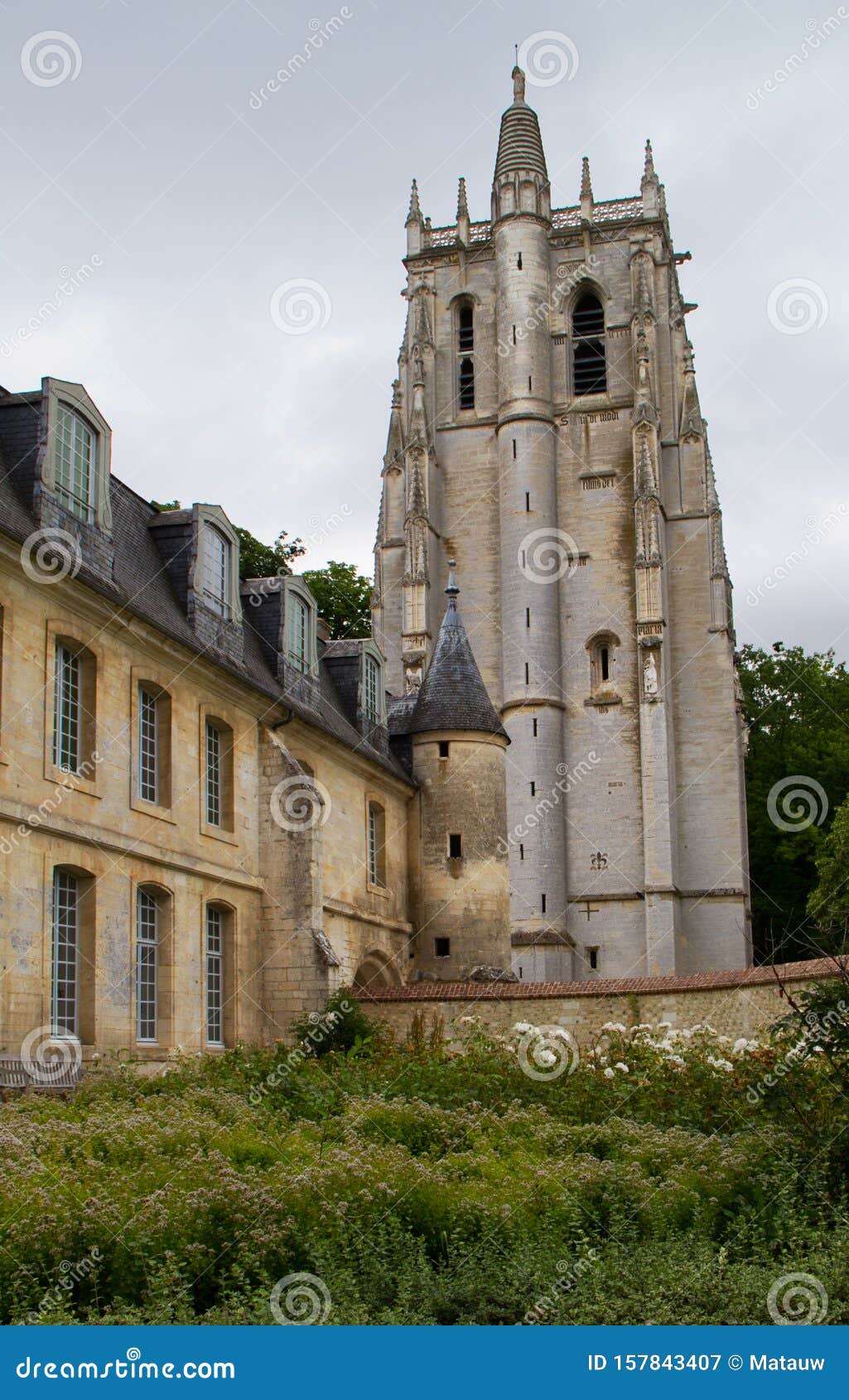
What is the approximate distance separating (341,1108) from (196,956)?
237 inches

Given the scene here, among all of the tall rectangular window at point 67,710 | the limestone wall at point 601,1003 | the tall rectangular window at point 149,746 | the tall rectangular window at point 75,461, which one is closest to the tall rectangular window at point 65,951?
the tall rectangular window at point 67,710

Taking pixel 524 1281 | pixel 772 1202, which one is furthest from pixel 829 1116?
pixel 524 1281

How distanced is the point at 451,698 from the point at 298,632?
4545 millimetres

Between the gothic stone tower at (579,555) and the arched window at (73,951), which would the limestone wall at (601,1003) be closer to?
the arched window at (73,951)

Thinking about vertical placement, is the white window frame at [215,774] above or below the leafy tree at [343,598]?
below

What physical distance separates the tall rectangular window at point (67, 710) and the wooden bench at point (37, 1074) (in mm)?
3125

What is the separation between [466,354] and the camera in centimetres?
4672

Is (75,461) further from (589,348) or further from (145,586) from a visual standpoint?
(589,348)

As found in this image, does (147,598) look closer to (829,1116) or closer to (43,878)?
(43,878)

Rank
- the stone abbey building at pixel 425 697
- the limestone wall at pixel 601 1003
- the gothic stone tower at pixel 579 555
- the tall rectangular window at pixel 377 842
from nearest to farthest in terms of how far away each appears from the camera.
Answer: the stone abbey building at pixel 425 697
the limestone wall at pixel 601 1003
the tall rectangular window at pixel 377 842
the gothic stone tower at pixel 579 555

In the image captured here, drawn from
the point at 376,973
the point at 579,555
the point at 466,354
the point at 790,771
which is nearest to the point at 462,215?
the point at 466,354

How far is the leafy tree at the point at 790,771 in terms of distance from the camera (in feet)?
153

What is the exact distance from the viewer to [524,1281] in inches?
292

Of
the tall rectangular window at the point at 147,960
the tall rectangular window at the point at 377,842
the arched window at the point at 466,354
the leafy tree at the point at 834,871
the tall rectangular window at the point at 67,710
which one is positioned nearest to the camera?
the tall rectangular window at the point at 67,710
